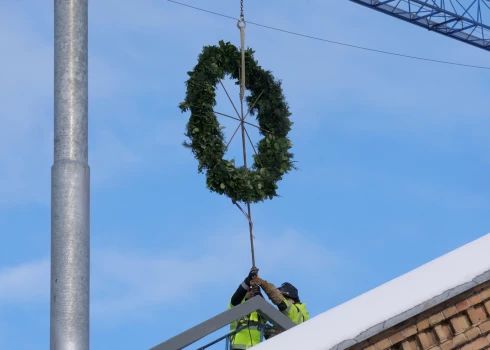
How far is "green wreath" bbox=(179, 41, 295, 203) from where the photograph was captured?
1125cm

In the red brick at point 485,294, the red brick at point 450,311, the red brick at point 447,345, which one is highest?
the red brick at point 485,294

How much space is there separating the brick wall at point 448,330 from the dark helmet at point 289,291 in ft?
12.7

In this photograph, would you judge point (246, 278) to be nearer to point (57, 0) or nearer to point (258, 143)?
point (258, 143)

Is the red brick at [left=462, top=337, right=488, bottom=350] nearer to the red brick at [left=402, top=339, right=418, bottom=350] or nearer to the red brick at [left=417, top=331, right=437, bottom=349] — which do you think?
the red brick at [left=417, top=331, right=437, bottom=349]

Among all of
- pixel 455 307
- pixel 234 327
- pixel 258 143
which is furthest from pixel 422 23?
pixel 455 307

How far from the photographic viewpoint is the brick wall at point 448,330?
6.98 m

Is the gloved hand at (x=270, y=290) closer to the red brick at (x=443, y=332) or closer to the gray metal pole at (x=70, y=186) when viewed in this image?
the red brick at (x=443, y=332)

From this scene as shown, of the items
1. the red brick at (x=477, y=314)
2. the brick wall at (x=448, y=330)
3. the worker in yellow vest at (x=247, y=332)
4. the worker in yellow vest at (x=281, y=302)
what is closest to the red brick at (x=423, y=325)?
the brick wall at (x=448, y=330)

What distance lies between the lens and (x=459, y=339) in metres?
7.07

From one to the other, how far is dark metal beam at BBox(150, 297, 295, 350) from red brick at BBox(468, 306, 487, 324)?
242cm

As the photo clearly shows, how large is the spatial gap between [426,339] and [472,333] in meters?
0.34

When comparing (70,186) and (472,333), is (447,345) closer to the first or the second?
(472,333)

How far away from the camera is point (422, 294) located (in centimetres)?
696

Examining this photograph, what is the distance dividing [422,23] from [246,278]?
23830 millimetres
